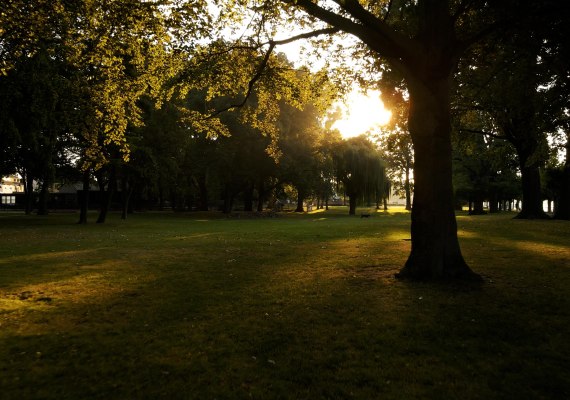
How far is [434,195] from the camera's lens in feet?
30.0

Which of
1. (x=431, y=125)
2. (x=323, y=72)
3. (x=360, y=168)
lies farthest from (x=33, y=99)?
(x=360, y=168)

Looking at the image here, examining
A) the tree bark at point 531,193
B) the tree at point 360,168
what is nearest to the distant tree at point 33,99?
the tree bark at point 531,193

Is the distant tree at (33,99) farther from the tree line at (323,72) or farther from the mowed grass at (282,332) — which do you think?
the mowed grass at (282,332)

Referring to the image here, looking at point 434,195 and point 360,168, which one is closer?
point 434,195

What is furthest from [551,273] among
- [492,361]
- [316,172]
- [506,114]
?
Answer: [316,172]

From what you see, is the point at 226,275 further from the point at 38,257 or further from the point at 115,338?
the point at 38,257

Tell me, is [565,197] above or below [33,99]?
below

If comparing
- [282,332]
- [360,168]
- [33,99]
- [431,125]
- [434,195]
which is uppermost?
[33,99]

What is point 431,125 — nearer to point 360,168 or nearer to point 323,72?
point 323,72

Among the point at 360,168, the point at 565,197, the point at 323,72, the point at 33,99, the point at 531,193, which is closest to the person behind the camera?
the point at 323,72

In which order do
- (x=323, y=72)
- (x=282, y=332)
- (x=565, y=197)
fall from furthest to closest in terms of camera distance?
(x=565, y=197), (x=323, y=72), (x=282, y=332)

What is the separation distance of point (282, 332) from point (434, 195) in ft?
17.6

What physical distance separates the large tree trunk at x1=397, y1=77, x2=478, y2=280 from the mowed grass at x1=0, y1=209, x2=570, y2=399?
2.42ft

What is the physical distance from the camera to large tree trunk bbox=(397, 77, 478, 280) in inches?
360
